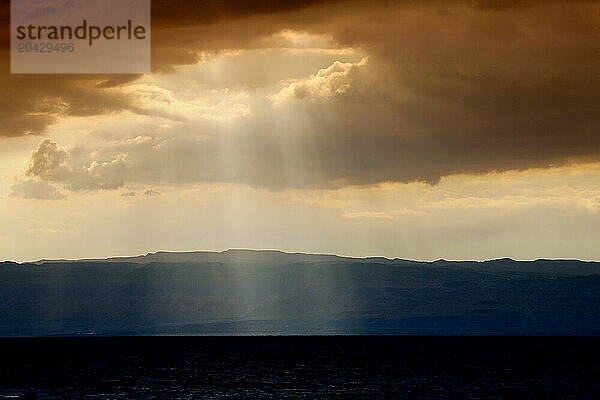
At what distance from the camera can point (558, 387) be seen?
126 m

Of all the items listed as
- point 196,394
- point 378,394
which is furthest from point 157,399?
point 378,394

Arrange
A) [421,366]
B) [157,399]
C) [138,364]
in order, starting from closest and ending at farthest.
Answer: [157,399]
[421,366]
[138,364]

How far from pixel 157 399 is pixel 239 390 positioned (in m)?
13.6

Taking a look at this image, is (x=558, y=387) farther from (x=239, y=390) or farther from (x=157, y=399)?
(x=157, y=399)

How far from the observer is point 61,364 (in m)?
195

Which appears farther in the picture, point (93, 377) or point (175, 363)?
point (175, 363)

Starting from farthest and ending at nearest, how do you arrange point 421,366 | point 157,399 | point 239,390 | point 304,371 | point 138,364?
point 138,364 → point 421,366 → point 304,371 → point 239,390 → point 157,399

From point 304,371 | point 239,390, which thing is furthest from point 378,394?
point 304,371

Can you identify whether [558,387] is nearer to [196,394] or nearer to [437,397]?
[437,397]

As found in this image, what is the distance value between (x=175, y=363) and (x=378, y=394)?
292ft

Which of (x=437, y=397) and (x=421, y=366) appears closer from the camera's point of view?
(x=437, y=397)

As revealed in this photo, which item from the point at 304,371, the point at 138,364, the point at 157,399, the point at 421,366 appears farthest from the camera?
the point at 138,364

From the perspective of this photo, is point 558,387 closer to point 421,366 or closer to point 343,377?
point 343,377

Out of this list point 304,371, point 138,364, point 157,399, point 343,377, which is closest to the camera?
point 157,399
